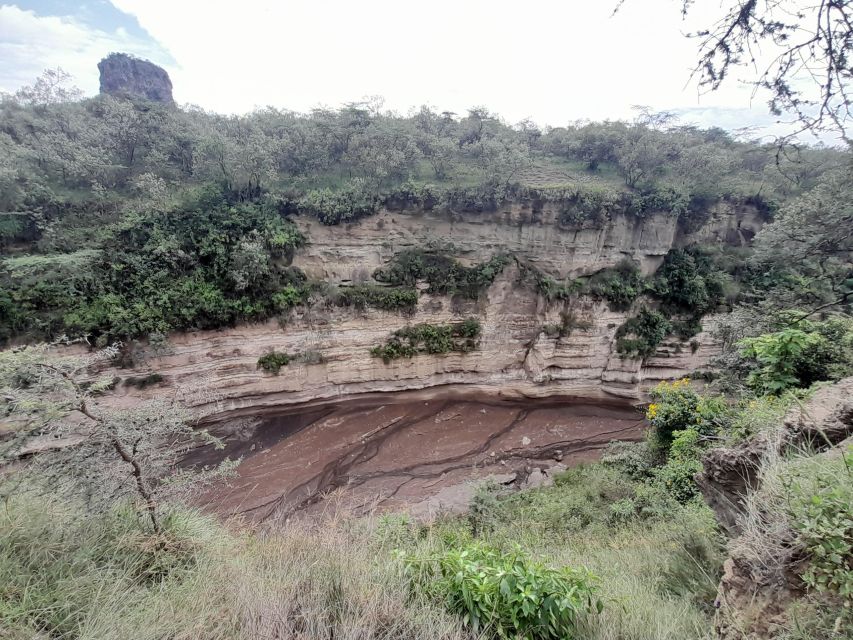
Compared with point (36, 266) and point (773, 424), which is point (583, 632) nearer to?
point (773, 424)

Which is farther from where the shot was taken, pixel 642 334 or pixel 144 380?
pixel 642 334

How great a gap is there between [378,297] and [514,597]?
10.2 m

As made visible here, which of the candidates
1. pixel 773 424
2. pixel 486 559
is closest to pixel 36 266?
pixel 486 559

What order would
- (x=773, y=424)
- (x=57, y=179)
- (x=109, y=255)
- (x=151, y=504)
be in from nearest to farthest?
(x=151, y=504) → (x=773, y=424) → (x=109, y=255) → (x=57, y=179)

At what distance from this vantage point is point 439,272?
1259cm

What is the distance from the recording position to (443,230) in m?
13.2

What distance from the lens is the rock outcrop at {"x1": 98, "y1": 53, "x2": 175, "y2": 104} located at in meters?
19.1

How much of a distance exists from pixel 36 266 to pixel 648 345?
18013mm

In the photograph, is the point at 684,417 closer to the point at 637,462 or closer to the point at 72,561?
the point at 637,462

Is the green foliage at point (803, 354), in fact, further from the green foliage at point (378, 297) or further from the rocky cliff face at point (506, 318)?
the green foliage at point (378, 297)

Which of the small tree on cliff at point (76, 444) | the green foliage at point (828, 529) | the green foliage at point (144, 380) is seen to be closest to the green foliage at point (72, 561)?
the small tree on cliff at point (76, 444)

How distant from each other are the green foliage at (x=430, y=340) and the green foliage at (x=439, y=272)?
1170 mm

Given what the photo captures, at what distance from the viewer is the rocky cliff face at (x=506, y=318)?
12.0m

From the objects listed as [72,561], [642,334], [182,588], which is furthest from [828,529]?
[642,334]
